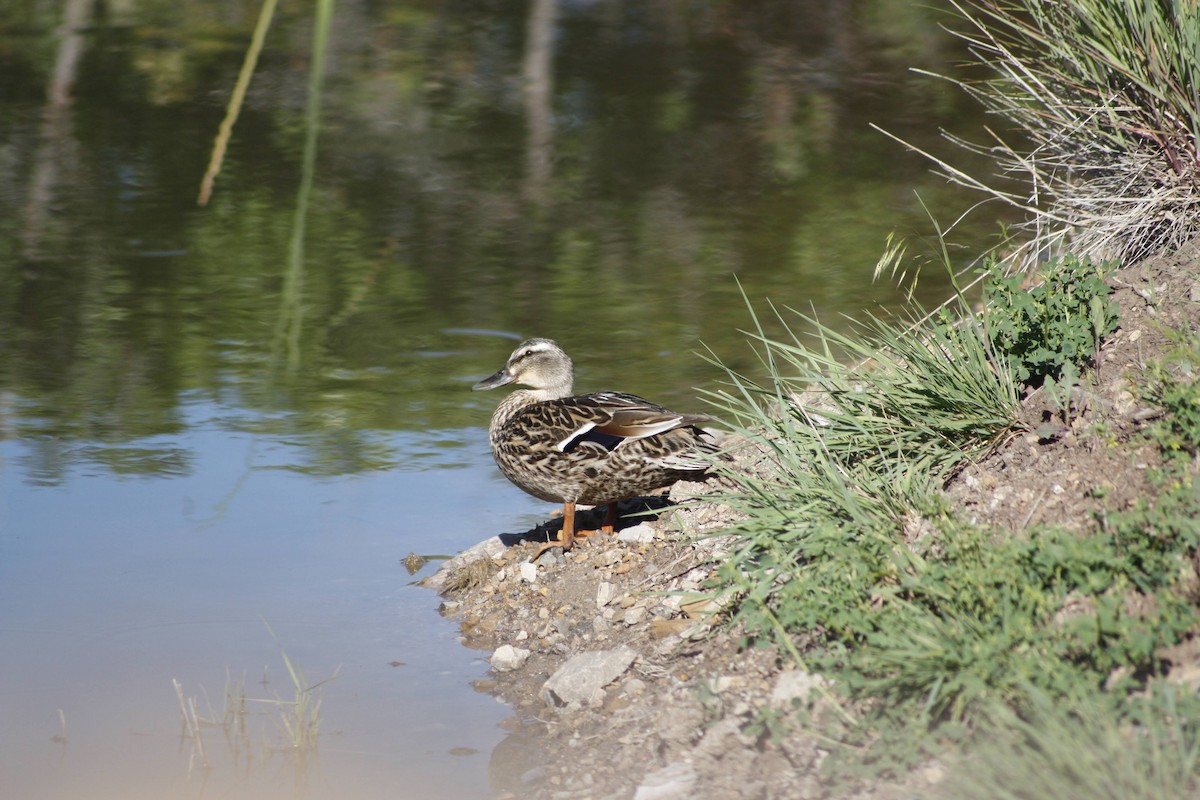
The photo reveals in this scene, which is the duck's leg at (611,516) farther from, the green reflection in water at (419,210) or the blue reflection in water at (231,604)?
the green reflection in water at (419,210)

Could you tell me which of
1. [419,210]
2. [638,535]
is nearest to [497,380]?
[638,535]

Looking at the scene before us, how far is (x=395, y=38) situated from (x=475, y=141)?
5.56 meters

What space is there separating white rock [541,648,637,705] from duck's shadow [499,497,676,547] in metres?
1.44

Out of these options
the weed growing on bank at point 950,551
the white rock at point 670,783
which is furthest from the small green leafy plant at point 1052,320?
the white rock at point 670,783

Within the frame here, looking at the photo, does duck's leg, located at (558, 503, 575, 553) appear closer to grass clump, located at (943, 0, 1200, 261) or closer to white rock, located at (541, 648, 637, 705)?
white rock, located at (541, 648, 637, 705)

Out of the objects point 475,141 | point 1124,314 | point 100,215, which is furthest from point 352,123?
point 1124,314

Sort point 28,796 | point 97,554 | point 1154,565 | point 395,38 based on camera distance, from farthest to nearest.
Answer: point 395,38, point 97,554, point 28,796, point 1154,565

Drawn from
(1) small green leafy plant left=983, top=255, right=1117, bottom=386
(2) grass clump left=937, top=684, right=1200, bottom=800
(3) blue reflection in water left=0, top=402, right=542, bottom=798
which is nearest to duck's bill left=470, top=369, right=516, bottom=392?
(3) blue reflection in water left=0, top=402, right=542, bottom=798

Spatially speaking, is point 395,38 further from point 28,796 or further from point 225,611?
point 28,796

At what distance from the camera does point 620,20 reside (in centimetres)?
1872

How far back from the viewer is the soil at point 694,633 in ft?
13.2

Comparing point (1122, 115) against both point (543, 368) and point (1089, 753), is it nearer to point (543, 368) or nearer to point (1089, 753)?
point (543, 368)

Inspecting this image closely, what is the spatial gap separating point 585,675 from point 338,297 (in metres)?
5.41

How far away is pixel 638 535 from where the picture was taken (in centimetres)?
586
